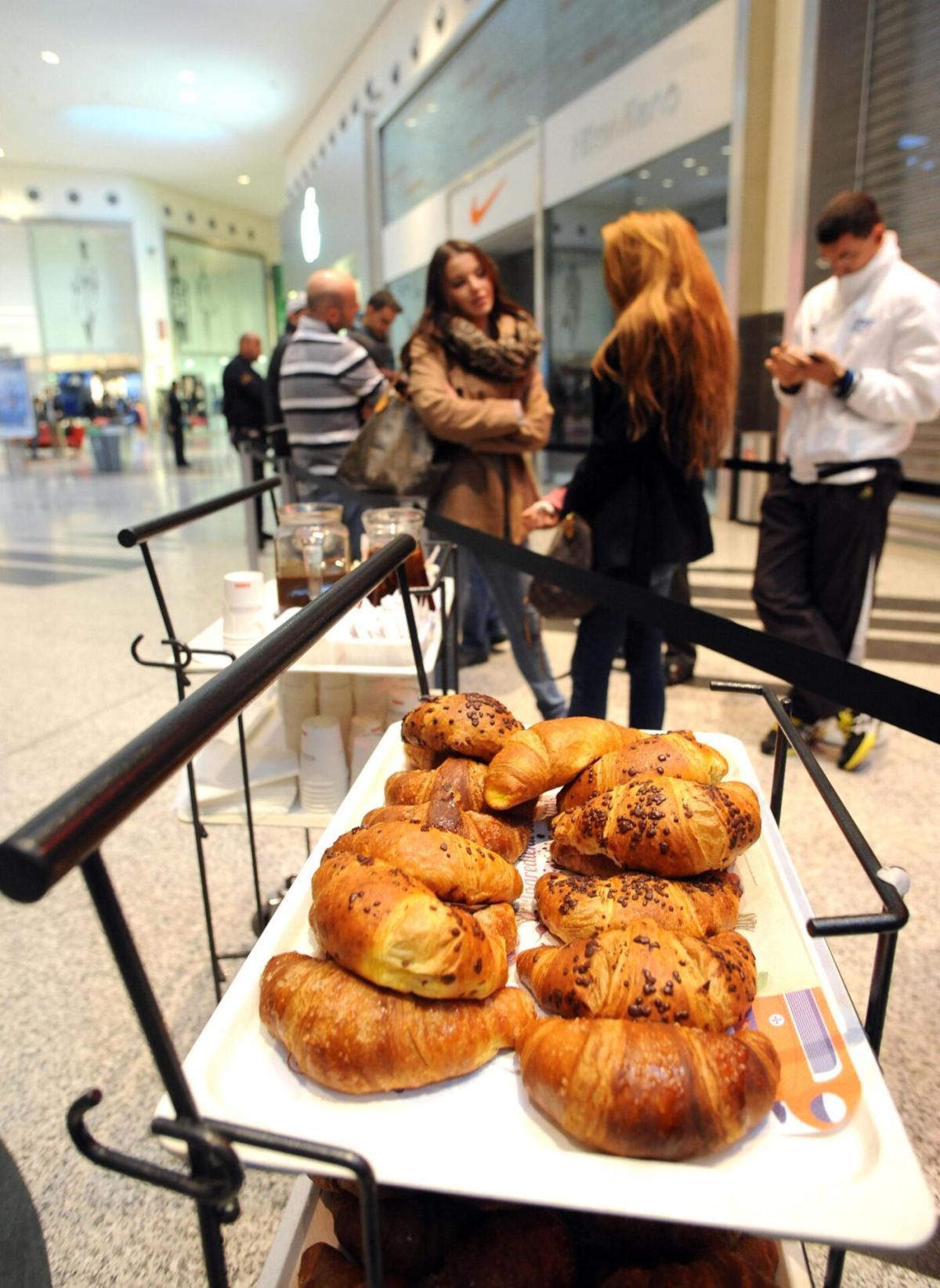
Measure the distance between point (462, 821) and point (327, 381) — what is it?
3.10 m

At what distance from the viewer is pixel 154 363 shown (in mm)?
23984

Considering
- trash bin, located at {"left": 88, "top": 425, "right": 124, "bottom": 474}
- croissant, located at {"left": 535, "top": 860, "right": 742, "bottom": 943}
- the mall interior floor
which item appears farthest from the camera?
trash bin, located at {"left": 88, "top": 425, "right": 124, "bottom": 474}

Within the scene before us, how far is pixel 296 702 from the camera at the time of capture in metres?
1.80

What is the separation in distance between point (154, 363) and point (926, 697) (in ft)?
85.4

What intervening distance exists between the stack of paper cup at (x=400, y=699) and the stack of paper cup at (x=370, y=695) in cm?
2

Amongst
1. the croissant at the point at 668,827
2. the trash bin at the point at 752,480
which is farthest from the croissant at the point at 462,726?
the trash bin at the point at 752,480

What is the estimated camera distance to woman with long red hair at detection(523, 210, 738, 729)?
2.16m

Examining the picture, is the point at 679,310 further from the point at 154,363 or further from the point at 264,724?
the point at 154,363

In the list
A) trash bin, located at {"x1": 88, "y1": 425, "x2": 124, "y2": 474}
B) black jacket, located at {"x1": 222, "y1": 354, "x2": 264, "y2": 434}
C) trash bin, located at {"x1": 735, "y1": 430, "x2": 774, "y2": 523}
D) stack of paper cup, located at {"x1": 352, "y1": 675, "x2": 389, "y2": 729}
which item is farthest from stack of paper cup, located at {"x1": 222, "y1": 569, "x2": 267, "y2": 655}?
trash bin, located at {"x1": 88, "y1": 425, "x2": 124, "y2": 474}

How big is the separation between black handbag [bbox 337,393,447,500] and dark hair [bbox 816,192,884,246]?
140 centimetres

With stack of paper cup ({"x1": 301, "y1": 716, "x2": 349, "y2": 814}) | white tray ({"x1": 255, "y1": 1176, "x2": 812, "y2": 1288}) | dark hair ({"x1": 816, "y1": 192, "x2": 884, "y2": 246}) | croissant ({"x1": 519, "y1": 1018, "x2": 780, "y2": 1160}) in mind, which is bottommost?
white tray ({"x1": 255, "y1": 1176, "x2": 812, "y2": 1288})

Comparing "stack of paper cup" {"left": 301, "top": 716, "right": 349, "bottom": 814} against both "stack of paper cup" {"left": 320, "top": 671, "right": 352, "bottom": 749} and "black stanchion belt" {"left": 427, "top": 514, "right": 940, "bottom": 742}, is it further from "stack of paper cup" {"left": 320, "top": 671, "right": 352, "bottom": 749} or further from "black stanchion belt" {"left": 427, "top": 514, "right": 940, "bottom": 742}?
"black stanchion belt" {"left": 427, "top": 514, "right": 940, "bottom": 742}

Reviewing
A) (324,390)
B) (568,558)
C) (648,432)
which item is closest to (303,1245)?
(568,558)

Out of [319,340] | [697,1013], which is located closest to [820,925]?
[697,1013]
